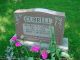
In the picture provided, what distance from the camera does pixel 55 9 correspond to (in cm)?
722

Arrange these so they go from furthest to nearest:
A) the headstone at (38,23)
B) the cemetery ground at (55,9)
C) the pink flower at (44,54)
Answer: the cemetery ground at (55,9)
the headstone at (38,23)
the pink flower at (44,54)

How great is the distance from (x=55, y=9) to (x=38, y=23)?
8.29 feet

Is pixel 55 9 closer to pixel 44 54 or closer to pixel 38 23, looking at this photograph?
Result: pixel 38 23

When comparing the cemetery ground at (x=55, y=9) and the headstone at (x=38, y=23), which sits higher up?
the headstone at (x=38, y=23)

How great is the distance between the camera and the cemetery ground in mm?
5404

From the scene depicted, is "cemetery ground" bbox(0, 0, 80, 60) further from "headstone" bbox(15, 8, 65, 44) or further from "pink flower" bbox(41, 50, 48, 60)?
"pink flower" bbox(41, 50, 48, 60)

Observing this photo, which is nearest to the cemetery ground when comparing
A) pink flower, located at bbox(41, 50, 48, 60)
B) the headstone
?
the headstone

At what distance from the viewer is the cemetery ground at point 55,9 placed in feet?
17.7

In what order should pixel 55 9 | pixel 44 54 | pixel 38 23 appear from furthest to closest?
pixel 55 9 < pixel 38 23 < pixel 44 54

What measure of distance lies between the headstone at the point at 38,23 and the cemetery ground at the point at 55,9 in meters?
0.58

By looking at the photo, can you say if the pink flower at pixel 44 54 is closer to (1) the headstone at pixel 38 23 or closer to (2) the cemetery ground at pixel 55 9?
(1) the headstone at pixel 38 23

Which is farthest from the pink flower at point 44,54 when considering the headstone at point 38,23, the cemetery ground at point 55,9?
the cemetery ground at point 55,9

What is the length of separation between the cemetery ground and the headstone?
58 centimetres

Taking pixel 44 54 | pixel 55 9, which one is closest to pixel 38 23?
pixel 44 54
